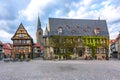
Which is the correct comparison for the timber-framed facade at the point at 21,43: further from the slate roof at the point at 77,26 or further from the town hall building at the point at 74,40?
the slate roof at the point at 77,26

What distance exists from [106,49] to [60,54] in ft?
47.9

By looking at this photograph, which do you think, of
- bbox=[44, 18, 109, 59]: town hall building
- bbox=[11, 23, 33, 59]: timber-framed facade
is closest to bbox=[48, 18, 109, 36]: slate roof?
bbox=[44, 18, 109, 59]: town hall building

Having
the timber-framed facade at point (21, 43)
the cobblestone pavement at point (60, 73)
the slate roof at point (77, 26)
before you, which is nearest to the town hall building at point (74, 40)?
the slate roof at point (77, 26)

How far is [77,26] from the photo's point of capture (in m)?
68.8

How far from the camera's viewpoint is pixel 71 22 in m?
69.9

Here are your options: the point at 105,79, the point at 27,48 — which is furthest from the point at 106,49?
the point at 105,79

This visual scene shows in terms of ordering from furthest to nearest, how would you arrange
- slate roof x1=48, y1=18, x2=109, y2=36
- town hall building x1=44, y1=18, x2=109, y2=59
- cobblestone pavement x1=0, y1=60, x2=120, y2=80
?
slate roof x1=48, y1=18, x2=109, y2=36 < town hall building x1=44, y1=18, x2=109, y2=59 < cobblestone pavement x1=0, y1=60, x2=120, y2=80

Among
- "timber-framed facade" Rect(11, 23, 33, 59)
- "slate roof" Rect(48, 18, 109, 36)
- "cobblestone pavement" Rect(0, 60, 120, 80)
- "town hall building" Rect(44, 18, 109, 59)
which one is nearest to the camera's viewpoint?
"cobblestone pavement" Rect(0, 60, 120, 80)

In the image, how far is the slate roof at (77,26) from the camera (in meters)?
67.2

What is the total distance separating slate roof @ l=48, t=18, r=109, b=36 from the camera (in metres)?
67.2

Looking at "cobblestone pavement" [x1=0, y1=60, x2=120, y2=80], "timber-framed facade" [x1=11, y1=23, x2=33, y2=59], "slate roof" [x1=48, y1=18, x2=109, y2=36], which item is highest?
"slate roof" [x1=48, y1=18, x2=109, y2=36]

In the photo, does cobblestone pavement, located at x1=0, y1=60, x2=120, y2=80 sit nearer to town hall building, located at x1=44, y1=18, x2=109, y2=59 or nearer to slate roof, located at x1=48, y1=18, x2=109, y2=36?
town hall building, located at x1=44, y1=18, x2=109, y2=59

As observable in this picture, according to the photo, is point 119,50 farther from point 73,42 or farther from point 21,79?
point 21,79

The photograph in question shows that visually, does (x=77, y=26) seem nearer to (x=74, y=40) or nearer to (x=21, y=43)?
(x=74, y=40)
